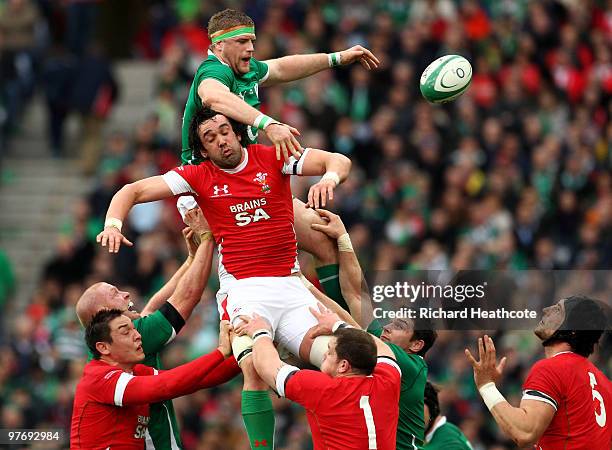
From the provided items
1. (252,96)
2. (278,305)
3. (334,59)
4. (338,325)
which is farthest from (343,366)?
(334,59)

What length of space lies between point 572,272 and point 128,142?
26.0 feet

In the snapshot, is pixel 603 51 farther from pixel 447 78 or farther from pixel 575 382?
pixel 575 382

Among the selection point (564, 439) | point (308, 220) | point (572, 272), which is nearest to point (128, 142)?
point (572, 272)

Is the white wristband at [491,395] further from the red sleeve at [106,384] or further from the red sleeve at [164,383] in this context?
the red sleeve at [106,384]

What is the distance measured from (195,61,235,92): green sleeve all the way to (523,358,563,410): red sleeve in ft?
9.54

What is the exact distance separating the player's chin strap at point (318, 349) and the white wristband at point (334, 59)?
2245 millimetres

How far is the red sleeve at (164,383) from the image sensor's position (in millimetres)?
9875

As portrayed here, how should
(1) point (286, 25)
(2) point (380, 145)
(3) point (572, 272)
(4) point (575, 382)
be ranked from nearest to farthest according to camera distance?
1. (4) point (575, 382)
2. (3) point (572, 272)
3. (2) point (380, 145)
4. (1) point (286, 25)

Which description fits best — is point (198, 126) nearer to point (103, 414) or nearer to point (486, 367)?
point (103, 414)

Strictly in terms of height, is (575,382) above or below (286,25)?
below

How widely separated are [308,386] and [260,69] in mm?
2758

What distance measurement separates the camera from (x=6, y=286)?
19.6 m

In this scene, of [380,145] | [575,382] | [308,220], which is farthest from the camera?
[380,145]

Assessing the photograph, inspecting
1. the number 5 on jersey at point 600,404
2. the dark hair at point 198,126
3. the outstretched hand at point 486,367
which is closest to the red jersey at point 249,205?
the dark hair at point 198,126
